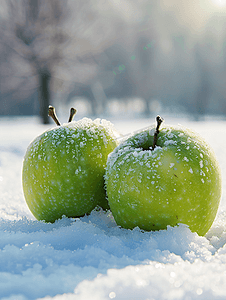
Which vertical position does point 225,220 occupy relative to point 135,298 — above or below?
below

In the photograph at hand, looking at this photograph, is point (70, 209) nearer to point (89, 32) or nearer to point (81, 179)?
point (81, 179)

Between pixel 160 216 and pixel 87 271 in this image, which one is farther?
pixel 160 216

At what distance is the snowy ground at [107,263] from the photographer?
2.36 ft

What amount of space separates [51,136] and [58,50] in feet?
25.6

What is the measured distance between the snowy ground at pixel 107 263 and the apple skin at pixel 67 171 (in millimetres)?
90

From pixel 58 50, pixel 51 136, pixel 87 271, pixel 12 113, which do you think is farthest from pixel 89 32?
pixel 12 113

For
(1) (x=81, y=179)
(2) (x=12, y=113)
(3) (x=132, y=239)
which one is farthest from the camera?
(2) (x=12, y=113)

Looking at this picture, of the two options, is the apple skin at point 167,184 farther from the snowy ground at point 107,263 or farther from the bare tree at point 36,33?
the bare tree at point 36,33

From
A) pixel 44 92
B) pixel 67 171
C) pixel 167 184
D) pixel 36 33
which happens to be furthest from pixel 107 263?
pixel 44 92

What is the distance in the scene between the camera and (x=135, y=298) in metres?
0.69

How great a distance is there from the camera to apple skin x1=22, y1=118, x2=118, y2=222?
135 cm

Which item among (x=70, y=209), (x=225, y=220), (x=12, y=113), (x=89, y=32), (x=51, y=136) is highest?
(x=89, y=32)

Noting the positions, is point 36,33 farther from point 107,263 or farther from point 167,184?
point 107,263

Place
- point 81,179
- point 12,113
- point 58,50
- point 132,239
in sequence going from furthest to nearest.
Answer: point 12,113, point 58,50, point 81,179, point 132,239
